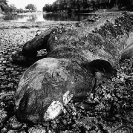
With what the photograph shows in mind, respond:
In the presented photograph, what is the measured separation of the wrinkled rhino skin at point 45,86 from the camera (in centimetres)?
232

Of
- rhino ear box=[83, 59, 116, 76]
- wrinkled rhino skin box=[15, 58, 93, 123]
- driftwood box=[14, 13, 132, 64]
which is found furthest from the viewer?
driftwood box=[14, 13, 132, 64]

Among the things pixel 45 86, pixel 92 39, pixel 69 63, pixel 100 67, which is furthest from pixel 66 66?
pixel 92 39

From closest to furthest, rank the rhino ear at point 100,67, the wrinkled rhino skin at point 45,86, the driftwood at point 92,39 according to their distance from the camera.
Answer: the wrinkled rhino skin at point 45,86
the rhino ear at point 100,67
the driftwood at point 92,39

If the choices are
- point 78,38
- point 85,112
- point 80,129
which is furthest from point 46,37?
point 80,129

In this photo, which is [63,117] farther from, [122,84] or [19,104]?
[122,84]

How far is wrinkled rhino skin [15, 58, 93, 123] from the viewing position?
232 cm

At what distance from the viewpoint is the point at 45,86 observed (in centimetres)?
241

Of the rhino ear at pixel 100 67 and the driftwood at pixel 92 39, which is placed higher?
the driftwood at pixel 92 39

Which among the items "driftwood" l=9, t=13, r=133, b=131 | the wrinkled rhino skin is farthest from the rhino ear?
the wrinkled rhino skin

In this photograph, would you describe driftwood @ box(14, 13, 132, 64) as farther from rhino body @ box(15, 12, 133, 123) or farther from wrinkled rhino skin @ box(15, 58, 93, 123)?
wrinkled rhino skin @ box(15, 58, 93, 123)

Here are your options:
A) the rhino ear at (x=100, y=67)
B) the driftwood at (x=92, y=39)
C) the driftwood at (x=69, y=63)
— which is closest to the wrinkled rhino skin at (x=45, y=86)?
the driftwood at (x=69, y=63)

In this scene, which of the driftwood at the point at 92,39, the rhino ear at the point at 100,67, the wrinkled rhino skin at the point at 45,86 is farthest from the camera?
the driftwood at the point at 92,39

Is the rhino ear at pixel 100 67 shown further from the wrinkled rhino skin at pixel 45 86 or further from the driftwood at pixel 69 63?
the wrinkled rhino skin at pixel 45 86

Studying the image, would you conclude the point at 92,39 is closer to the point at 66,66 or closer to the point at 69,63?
the point at 69,63
